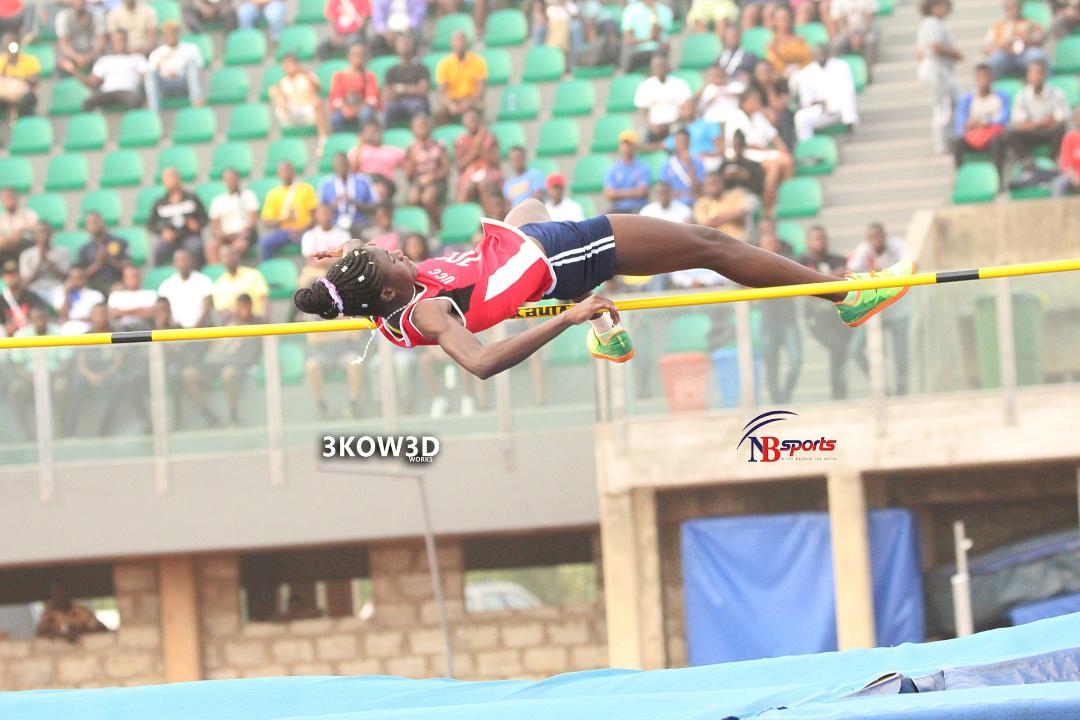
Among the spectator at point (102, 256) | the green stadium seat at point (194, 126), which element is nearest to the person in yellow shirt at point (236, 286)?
the spectator at point (102, 256)

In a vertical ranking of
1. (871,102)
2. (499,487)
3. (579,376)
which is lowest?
(499,487)

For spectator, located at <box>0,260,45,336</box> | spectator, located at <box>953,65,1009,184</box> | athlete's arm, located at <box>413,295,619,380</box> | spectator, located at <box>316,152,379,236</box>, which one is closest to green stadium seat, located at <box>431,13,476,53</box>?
spectator, located at <box>316,152,379,236</box>

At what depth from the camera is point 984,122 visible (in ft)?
36.4

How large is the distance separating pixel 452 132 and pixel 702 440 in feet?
11.0

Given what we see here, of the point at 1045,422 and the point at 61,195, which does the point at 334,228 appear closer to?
the point at 61,195

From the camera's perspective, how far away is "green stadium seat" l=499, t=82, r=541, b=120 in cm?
1243

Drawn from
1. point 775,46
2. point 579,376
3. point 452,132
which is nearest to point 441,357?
point 579,376

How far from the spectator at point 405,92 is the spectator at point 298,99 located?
0.64 meters

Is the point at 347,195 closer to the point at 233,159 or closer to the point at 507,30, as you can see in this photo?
the point at 233,159

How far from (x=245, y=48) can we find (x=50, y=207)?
85.8 inches

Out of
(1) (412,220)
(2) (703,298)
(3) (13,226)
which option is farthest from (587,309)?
(3) (13,226)

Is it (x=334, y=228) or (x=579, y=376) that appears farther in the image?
(x=334, y=228)

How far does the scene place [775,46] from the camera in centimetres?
1158

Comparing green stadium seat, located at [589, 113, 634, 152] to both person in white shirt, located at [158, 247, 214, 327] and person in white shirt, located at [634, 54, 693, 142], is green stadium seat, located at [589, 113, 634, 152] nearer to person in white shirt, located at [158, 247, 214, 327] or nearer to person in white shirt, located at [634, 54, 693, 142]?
person in white shirt, located at [634, 54, 693, 142]
